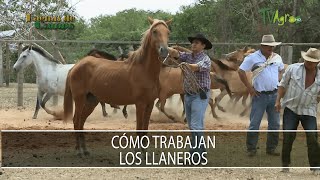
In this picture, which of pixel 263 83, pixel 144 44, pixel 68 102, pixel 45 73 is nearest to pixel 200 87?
pixel 144 44

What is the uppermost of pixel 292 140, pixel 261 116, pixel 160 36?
→ pixel 160 36

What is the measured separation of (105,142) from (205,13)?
22.4 m

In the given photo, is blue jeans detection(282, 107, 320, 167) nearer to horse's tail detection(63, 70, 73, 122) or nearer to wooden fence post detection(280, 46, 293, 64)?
horse's tail detection(63, 70, 73, 122)

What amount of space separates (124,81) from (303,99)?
2552 millimetres

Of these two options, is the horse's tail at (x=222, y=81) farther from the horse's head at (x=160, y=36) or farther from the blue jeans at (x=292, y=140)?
the blue jeans at (x=292, y=140)

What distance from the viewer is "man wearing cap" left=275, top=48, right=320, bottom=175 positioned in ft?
21.4

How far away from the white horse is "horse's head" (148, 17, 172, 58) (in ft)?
19.6

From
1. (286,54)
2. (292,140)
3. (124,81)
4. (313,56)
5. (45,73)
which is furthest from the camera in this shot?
(286,54)

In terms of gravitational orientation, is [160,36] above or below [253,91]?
above

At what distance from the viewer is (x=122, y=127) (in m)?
11.5

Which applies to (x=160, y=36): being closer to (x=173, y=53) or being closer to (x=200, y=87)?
(x=173, y=53)

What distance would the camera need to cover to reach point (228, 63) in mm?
14039

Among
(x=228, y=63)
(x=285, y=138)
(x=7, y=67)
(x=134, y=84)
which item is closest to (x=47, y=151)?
(x=134, y=84)

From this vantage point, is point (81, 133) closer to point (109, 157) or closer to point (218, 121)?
point (109, 157)
